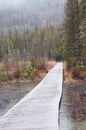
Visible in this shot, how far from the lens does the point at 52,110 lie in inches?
661

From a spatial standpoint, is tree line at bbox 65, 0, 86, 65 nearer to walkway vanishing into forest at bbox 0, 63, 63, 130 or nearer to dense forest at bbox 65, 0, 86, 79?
dense forest at bbox 65, 0, 86, 79

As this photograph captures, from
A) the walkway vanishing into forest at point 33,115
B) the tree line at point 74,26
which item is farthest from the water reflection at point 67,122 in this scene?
the tree line at point 74,26

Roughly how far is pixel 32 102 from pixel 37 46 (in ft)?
209

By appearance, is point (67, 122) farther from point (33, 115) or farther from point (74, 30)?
point (74, 30)

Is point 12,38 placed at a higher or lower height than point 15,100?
lower

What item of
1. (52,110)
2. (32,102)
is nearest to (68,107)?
(32,102)

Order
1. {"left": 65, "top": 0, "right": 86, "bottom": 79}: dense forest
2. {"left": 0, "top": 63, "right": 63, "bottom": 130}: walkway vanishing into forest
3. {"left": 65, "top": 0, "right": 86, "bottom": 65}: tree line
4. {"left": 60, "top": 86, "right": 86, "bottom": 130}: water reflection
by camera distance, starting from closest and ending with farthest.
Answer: {"left": 0, "top": 63, "right": 63, "bottom": 130}: walkway vanishing into forest
{"left": 60, "top": 86, "right": 86, "bottom": 130}: water reflection
{"left": 65, "top": 0, "right": 86, "bottom": 79}: dense forest
{"left": 65, "top": 0, "right": 86, "bottom": 65}: tree line

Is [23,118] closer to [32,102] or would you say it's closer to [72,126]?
[72,126]

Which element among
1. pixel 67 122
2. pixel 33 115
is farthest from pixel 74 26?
pixel 33 115

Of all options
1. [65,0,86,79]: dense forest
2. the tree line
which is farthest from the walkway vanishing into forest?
the tree line

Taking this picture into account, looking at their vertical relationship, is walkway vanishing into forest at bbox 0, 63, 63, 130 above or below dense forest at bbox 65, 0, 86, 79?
above

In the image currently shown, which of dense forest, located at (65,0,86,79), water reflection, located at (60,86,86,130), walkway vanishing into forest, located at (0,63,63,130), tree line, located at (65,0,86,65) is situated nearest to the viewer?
walkway vanishing into forest, located at (0,63,63,130)

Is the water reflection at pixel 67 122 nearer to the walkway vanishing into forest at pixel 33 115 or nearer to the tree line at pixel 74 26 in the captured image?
the walkway vanishing into forest at pixel 33 115

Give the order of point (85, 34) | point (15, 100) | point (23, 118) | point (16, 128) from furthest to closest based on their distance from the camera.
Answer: point (85, 34) < point (15, 100) < point (23, 118) < point (16, 128)
